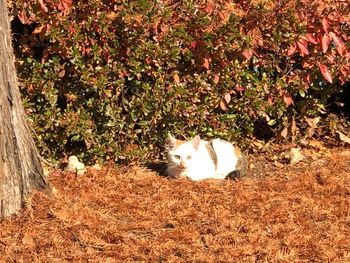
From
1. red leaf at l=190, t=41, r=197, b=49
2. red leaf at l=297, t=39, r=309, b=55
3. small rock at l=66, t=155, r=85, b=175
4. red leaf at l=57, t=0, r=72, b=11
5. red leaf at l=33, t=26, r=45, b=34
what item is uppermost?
red leaf at l=297, t=39, r=309, b=55

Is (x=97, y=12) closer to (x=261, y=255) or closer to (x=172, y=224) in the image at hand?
(x=172, y=224)

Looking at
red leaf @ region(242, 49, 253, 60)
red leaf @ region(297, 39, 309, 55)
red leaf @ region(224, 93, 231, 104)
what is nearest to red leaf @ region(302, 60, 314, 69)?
red leaf @ region(297, 39, 309, 55)

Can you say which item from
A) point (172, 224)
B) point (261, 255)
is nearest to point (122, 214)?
point (172, 224)

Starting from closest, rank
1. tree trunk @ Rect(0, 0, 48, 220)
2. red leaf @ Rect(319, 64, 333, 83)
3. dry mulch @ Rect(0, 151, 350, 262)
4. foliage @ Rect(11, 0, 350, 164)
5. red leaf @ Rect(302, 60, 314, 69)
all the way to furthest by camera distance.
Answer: dry mulch @ Rect(0, 151, 350, 262) < tree trunk @ Rect(0, 0, 48, 220) < foliage @ Rect(11, 0, 350, 164) < red leaf @ Rect(319, 64, 333, 83) < red leaf @ Rect(302, 60, 314, 69)

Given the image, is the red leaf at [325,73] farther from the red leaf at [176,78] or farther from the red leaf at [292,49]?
the red leaf at [176,78]

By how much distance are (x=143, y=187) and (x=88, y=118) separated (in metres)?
0.91

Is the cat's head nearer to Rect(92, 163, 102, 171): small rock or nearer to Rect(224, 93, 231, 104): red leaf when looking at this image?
Rect(224, 93, 231, 104): red leaf

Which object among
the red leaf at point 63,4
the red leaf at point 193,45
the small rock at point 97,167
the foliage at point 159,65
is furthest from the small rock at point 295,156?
the red leaf at point 63,4

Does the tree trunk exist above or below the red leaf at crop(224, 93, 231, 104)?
below

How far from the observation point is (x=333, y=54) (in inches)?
247

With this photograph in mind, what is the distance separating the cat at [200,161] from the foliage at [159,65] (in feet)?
1.02

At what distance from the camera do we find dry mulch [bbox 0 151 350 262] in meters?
4.19

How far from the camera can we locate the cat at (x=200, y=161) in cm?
588

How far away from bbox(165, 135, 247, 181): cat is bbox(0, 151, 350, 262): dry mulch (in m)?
0.18
